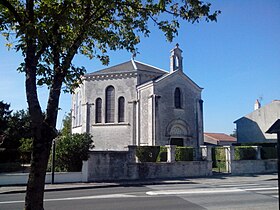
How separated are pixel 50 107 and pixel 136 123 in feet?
83.7

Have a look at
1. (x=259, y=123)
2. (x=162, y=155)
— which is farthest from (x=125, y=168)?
(x=259, y=123)

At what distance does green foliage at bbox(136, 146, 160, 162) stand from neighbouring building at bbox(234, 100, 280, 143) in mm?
18860

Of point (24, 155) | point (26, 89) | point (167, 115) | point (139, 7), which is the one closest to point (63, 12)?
point (26, 89)

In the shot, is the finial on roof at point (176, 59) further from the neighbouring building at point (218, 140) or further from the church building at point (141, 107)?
the neighbouring building at point (218, 140)

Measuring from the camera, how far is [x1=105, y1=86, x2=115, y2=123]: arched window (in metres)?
32.4

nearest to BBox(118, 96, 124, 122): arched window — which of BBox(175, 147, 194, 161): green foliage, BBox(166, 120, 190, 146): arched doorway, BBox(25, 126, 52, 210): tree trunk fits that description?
BBox(166, 120, 190, 146): arched doorway

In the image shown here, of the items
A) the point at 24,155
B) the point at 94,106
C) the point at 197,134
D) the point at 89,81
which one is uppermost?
the point at 89,81

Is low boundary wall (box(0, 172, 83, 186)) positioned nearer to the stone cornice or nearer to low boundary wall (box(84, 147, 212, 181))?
low boundary wall (box(84, 147, 212, 181))

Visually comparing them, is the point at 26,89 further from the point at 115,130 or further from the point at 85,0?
the point at 115,130

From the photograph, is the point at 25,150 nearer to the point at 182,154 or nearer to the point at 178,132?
the point at 182,154

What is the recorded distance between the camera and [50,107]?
18.4 ft

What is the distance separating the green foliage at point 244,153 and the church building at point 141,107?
6005 millimetres

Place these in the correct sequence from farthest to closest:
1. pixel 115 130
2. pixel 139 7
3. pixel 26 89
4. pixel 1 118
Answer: pixel 115 130 → pixel 1 118 → pixel 139 7 → pixel 26 89

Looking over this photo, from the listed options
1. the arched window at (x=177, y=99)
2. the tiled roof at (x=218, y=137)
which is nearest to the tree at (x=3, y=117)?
the arched window at (x=177, y=99)
